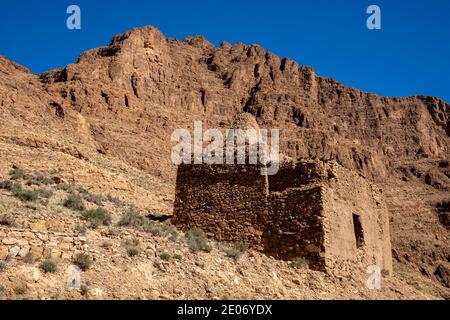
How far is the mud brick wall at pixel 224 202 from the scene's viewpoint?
14.3 m

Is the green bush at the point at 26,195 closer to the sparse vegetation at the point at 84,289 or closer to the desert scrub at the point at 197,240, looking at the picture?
the desert scrub at the point at 197,240

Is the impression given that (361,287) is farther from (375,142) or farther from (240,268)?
(375,142)

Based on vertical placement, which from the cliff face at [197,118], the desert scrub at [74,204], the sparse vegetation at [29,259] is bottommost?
the sparse vegetation at [29,259]

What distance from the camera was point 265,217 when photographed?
46.5 ft

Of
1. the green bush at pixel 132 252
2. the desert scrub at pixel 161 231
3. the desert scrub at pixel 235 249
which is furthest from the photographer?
the desert scrub at pixel 161 231

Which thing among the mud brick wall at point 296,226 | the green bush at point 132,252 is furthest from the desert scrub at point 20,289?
the mud brick wall at point 296,226

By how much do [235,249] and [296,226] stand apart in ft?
5.50

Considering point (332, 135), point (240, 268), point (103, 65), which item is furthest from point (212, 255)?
point (332, 135)

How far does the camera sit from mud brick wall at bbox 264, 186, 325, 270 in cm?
1287

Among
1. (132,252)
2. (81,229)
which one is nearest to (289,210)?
(132,252)

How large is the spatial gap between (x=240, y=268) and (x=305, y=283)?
57.5 inches

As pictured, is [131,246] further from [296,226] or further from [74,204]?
[74,204]

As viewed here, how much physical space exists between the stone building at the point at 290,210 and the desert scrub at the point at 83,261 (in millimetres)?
5502

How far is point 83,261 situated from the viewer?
372 inches
